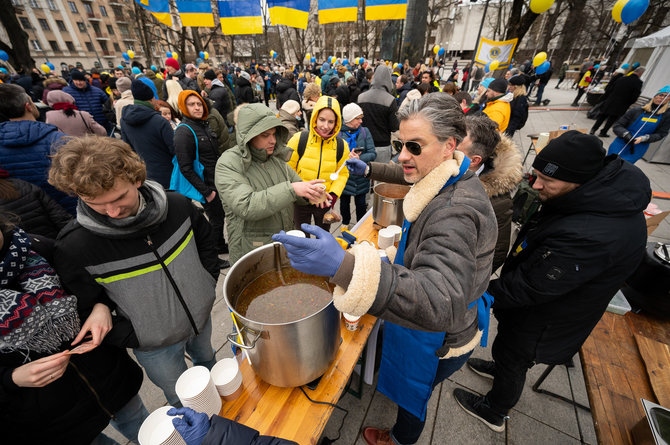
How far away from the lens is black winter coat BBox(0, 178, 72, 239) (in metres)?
2.13

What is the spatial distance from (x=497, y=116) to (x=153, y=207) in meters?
6.21

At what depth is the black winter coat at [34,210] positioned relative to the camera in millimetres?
2126

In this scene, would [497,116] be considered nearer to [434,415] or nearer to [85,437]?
[434,415]

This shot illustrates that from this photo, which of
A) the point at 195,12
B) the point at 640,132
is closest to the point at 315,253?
the point at 640,132

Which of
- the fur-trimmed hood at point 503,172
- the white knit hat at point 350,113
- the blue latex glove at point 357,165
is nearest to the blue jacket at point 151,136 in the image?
the white knit hat at point 350,113

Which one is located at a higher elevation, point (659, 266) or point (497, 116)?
point (497, 116)

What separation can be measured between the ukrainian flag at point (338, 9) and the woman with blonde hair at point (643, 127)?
31.5ft

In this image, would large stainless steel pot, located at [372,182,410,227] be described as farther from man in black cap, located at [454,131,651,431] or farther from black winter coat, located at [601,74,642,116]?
black winter coat, located at [601,74,642,116]

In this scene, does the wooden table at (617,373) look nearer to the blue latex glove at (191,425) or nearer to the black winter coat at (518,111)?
the blue latex glove at (191,425)

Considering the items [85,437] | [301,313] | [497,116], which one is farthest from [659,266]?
Result: [85,437]

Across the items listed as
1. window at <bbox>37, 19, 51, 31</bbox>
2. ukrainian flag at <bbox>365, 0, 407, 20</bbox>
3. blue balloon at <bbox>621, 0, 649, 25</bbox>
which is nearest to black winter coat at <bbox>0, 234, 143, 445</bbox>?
ukrainian flag at <bbox>365, 0, 407, 20</bbox>

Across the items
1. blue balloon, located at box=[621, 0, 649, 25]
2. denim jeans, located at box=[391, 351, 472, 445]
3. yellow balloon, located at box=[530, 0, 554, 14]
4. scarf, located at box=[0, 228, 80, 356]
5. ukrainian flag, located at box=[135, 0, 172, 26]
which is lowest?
denim jeans, located at box=[391, 351, 472, 445]

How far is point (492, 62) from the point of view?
10.8m

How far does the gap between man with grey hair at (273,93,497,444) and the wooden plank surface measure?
133cm
